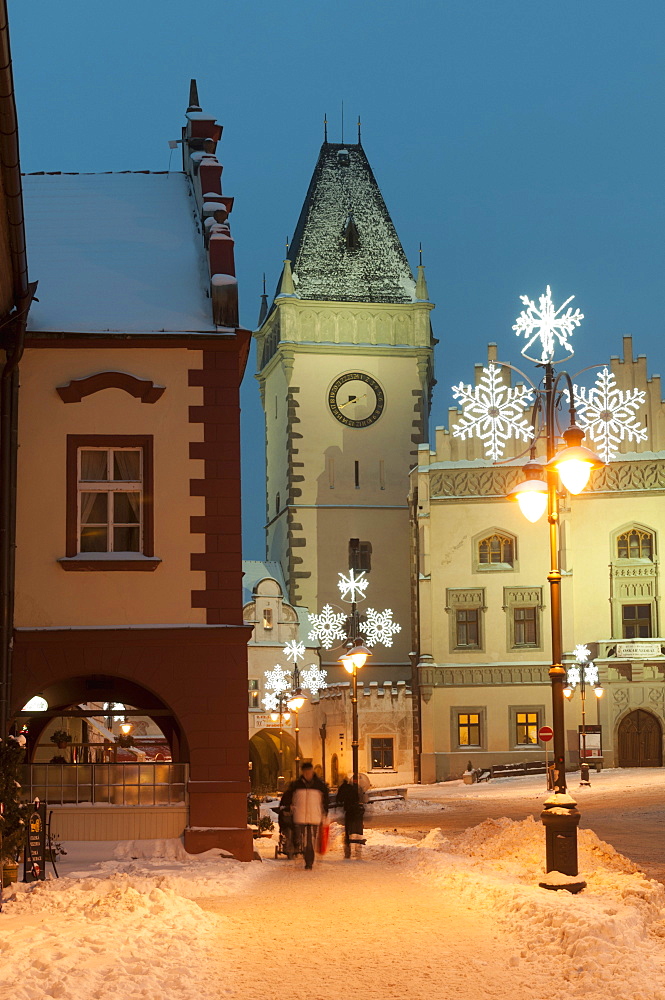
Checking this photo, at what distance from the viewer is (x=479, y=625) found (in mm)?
61094

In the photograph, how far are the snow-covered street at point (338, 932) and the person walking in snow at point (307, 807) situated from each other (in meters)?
0.91

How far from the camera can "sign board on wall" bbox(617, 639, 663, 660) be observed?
190ft

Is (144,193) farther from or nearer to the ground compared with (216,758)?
farther from the ground

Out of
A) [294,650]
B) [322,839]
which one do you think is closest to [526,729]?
[294,650]

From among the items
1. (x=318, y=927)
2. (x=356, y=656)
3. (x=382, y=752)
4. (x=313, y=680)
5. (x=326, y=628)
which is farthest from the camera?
(x=326, y=628)

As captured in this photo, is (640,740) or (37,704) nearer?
(37,704)

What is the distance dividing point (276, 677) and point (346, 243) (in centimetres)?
2197

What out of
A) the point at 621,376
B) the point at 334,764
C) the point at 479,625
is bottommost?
the point at 334,764

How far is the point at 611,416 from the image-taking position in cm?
6044

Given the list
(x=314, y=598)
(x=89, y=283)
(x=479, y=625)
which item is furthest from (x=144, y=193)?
(x=314, y=598)

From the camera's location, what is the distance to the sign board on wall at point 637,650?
5803 centimetres

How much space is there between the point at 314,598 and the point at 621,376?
17.3 meters

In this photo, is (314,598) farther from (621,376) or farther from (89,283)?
(89,283)

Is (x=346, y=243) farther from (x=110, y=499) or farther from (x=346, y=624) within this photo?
Result: (x=110, y=499)
